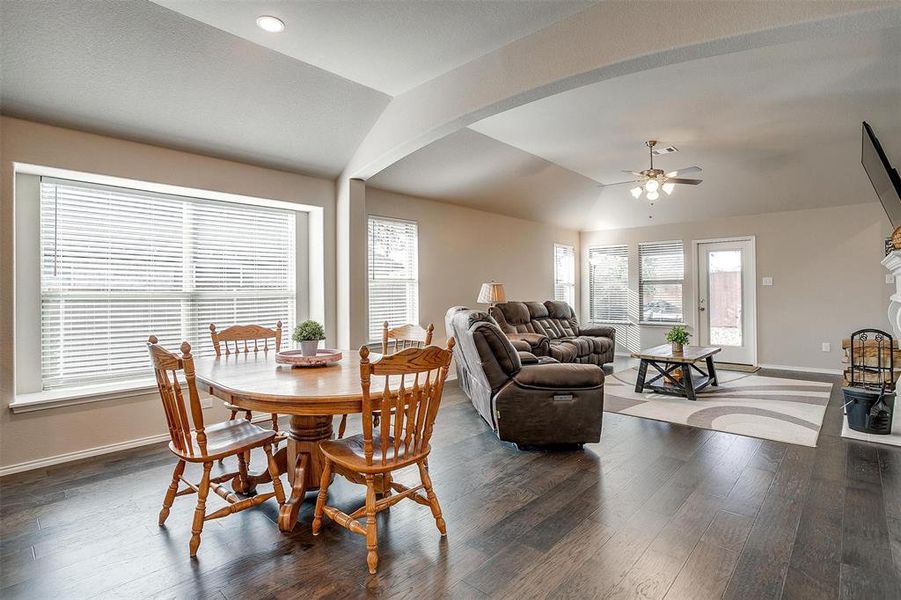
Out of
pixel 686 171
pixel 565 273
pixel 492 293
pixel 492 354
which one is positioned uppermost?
pixel 686 171

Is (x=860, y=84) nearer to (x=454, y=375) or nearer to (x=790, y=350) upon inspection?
(x=790, y=350)

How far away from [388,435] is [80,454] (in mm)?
2742

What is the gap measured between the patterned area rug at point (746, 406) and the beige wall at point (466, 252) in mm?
2290

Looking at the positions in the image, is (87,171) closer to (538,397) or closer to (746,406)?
(538,397)

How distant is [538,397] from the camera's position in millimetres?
3361

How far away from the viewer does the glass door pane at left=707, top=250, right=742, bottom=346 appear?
7340 mm

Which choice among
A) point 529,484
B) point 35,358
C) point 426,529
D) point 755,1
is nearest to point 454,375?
point 529,484

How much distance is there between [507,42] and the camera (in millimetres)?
2932

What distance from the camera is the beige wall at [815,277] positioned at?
619 centimetres

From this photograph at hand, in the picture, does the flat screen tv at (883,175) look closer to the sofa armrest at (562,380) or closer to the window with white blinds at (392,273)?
the sofa armrest at (562,380)

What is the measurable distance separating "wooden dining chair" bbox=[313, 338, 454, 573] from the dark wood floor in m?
0.16

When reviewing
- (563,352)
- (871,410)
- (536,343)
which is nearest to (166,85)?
(536,343)

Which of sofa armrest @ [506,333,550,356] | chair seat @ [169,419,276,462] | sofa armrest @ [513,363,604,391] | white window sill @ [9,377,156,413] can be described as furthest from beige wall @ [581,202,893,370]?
white window sill @ [9,377,156,413]

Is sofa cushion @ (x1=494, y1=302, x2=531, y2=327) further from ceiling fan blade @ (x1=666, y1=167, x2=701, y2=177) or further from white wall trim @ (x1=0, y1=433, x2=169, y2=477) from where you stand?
white wall trim @ (x1=0, y1=433, x2=169, y2=477)
